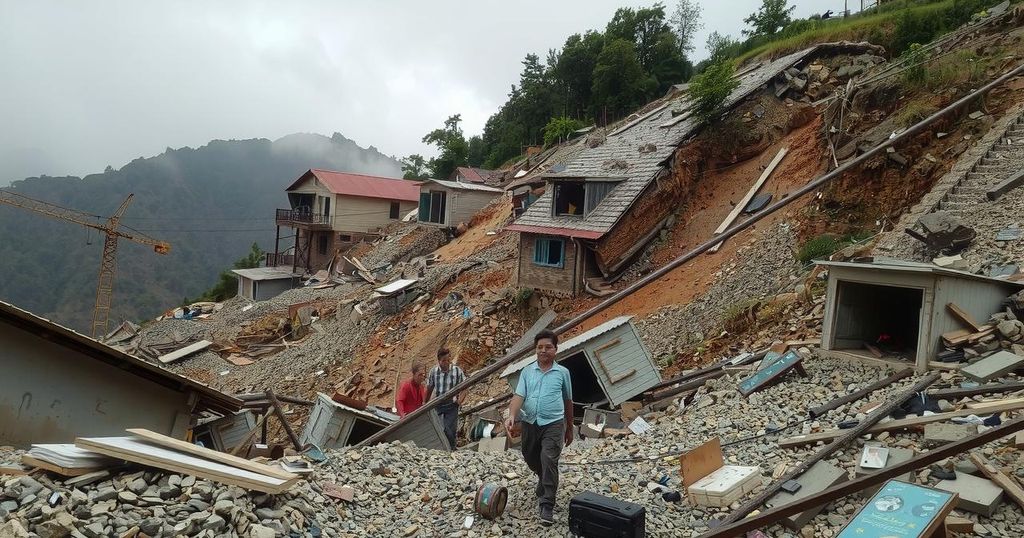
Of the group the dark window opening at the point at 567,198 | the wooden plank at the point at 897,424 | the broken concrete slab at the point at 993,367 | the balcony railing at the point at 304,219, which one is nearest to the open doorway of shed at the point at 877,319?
the broken concrete slab at the point at 993,367

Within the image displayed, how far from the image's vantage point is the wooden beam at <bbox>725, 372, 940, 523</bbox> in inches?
236

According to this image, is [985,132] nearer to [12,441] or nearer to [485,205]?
[12,441]

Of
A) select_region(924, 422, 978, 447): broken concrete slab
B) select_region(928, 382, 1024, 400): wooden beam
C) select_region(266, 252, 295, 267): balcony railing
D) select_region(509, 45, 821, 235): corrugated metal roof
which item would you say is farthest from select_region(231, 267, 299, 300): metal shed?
select_region(924, 422, 978, 447): broken concrete slab

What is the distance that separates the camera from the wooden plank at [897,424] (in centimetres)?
659

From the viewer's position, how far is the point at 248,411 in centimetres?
1230

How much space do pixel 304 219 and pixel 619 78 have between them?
25777 mm

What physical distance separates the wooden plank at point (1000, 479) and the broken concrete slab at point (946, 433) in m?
0.27

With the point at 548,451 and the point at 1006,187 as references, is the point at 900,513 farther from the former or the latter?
the point at 1006,187

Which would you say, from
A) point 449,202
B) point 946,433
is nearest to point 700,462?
point 946,433

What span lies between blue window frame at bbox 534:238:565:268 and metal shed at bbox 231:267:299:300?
26880mm

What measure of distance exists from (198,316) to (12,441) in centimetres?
3342

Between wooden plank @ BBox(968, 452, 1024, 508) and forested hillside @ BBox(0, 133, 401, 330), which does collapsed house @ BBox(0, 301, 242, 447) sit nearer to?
wooden plank @ BBox(968, 452, 1024, 508)

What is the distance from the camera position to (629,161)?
24531 millimetres

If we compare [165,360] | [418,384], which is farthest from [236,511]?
[165,360]
